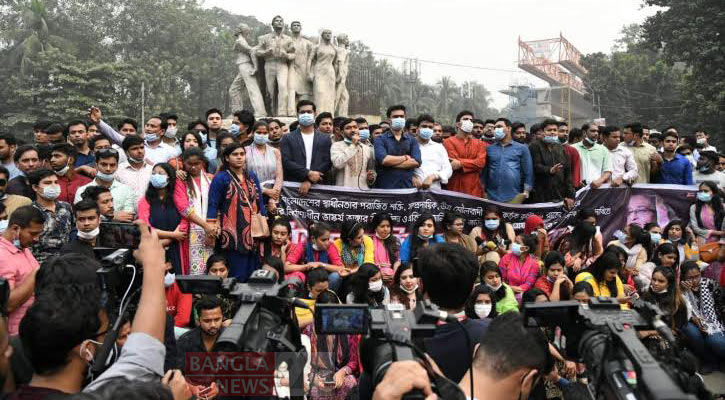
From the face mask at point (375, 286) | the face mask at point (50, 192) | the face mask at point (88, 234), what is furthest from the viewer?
the face mask at point (375, 286)

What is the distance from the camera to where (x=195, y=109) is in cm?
3866

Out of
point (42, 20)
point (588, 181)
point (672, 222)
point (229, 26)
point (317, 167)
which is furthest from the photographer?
point (229, 26)

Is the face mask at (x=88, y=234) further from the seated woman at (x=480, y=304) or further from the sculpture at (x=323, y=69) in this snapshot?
the sculpture at (x=323, y=69)

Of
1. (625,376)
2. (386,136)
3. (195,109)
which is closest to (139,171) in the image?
(386,136)

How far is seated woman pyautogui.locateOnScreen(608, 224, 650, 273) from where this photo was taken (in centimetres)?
769

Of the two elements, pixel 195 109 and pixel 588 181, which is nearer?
pixel 588 181

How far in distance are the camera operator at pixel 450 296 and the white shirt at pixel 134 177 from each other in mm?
4401

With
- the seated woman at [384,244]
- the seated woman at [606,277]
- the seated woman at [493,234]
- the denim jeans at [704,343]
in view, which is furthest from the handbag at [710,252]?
the seated woman at [384,244]

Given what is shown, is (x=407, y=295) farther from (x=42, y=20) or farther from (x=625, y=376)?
(x=42, y=20)

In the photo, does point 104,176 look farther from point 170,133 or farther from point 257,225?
point 170,133

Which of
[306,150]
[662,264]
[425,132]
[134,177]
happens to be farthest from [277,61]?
[662,264]

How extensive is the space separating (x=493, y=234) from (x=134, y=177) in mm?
3917

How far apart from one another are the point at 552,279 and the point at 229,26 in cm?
5579

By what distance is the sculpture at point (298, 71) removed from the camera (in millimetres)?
12766
